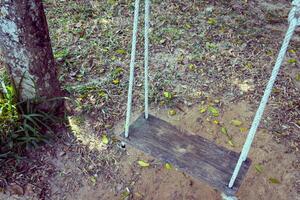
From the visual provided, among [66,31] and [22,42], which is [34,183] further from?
[66,31]

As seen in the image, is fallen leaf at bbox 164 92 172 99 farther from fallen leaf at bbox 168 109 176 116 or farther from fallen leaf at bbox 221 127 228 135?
fallen leaf at bbox 221 127 228 135

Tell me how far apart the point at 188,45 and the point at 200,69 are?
15.5 inches

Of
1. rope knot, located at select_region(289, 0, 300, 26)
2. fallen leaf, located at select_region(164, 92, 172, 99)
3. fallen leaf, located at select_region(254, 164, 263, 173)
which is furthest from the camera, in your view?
fallen leaf, located at select_region(164, 92, 172, 99)

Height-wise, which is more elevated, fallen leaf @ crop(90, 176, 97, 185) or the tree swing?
the tree swing

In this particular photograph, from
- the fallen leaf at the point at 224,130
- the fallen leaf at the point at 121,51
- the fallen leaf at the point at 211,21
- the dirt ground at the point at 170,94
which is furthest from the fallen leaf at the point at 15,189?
the fallen leaf at the point at 211,21

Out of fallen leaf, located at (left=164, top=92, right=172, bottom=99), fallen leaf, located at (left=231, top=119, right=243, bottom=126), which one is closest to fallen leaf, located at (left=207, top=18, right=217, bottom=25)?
fallen leaf, located at (left=164, top=92, right=172, bottom=99)

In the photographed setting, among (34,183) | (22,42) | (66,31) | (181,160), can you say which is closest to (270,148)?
(181,160)

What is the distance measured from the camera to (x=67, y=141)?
2.38 meters

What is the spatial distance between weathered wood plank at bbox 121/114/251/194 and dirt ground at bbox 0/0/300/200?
388 millimetres

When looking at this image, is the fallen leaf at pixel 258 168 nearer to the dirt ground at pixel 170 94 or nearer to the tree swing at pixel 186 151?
the dirt ground at pixel 170 94

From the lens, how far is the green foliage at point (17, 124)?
216 centimetres

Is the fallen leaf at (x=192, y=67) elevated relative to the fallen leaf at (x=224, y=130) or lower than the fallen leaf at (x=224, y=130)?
elevated

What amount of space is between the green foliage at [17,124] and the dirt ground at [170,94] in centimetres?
12

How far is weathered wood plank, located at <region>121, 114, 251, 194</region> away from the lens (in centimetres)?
174
